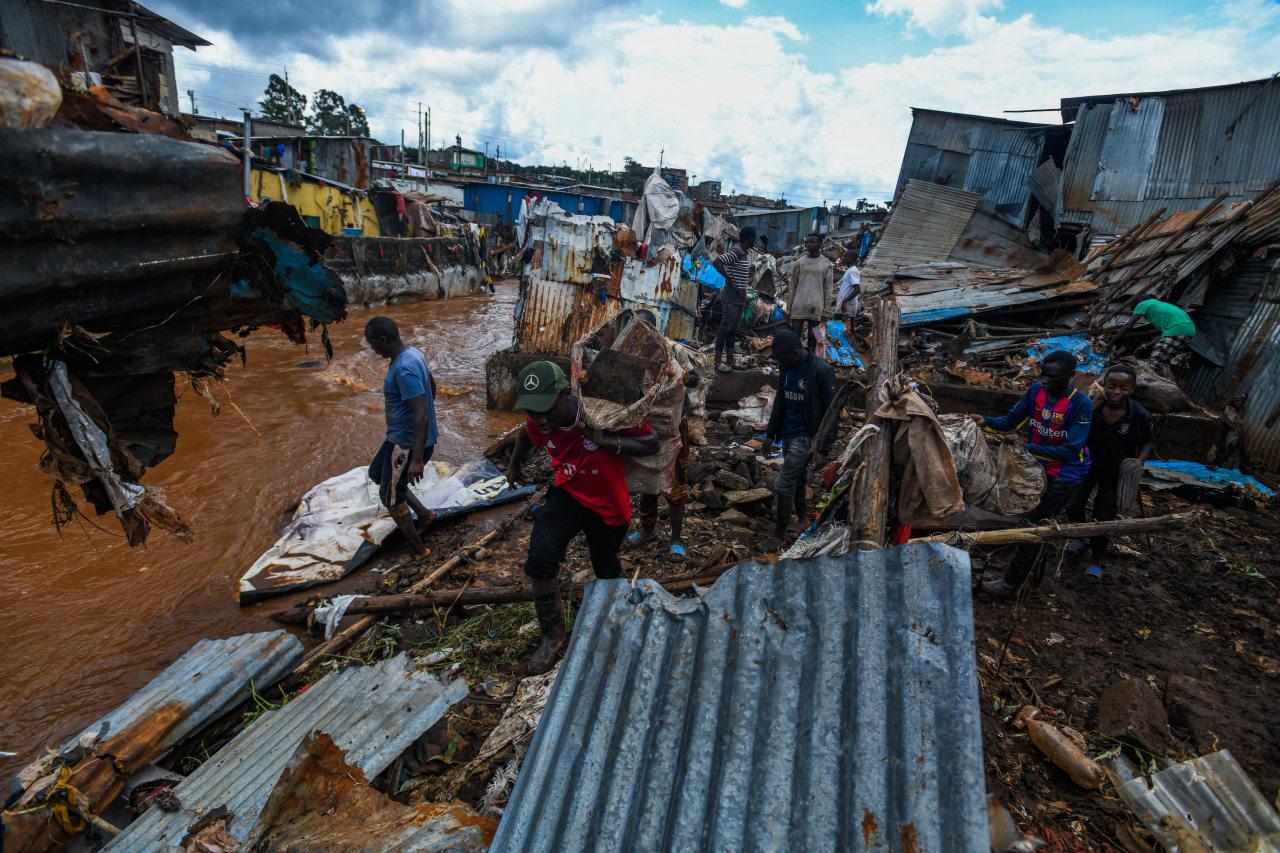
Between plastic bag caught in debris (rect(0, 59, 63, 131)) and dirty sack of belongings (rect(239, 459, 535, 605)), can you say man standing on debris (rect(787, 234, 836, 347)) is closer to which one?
dirty sack of belongings (rect(239, 459, 535, 605))

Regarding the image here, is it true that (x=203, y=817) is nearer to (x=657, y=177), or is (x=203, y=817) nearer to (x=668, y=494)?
(x=668, y=494)

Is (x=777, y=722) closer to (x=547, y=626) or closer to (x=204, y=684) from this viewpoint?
(x=547, y=626)

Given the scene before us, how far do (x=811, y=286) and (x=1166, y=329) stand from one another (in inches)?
157

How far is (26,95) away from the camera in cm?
131

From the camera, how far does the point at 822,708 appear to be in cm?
146

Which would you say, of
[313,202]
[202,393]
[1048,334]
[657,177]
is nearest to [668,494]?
[202,393]

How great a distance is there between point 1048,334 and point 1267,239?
8.64 ft

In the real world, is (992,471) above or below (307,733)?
above

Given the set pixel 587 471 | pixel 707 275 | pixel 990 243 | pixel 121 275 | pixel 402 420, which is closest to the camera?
pixel 121 275

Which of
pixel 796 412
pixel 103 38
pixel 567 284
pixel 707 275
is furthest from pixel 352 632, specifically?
pixel 103 38

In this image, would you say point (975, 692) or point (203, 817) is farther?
point (203, 817)

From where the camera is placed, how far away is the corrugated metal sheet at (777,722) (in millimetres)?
1326

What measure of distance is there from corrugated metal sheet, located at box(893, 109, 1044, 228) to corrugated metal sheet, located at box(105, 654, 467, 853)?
16.9 meters

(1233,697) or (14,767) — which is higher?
(1233,697)
